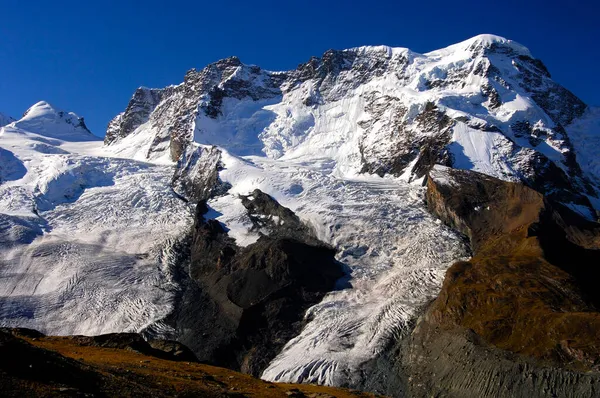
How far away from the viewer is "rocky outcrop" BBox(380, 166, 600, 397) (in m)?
57.9

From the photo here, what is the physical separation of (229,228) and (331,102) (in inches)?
3100

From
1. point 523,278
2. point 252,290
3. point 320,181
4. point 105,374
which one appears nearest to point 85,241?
point 252,290

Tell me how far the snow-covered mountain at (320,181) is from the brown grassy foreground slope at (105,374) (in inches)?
1065

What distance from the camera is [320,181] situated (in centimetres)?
12706

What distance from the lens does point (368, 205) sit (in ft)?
372

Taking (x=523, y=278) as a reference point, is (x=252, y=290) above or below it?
below

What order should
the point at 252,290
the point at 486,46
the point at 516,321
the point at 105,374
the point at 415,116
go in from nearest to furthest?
1. the point at 105,374
2. the point at 516,321
3. the point at 252,290
4. the point at 415,116
5. the point at 486,46

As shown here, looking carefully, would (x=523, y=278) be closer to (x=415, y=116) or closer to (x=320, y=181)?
(x=320, y=181)

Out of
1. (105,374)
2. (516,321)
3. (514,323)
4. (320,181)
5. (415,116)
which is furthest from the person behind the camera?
(415,116)

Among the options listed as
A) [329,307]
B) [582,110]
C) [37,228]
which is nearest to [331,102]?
[582,110]

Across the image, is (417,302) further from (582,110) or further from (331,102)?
(582,110)

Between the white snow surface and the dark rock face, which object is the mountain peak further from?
the dark rock face

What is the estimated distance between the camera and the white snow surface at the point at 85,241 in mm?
90688

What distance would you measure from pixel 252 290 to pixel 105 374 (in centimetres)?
6141
